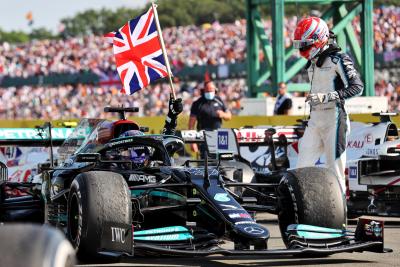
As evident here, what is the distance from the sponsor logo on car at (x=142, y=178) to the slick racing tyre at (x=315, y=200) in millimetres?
1007

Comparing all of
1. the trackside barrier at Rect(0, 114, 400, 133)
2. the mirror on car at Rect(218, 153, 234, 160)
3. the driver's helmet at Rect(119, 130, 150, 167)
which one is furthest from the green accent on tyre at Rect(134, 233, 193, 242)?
the trackside barrier at Rect(0, 114, 400, 133)

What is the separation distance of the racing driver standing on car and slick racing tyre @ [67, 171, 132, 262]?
10.1 ft

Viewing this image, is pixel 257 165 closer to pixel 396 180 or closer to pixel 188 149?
pixel 396 180

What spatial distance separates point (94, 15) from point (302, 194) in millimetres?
113782

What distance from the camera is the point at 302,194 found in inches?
294

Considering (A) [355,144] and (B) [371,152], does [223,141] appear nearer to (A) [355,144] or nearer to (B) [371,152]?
(A) [355,144]

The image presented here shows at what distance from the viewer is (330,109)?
31.6ft

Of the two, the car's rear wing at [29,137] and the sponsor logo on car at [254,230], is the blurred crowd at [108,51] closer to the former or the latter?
the car's rear wing at [29,137]

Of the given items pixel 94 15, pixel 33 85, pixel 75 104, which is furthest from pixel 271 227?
pixel 94 15

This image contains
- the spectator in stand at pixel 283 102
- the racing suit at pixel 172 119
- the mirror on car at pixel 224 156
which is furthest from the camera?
the spectator in stand at pixel 283 102

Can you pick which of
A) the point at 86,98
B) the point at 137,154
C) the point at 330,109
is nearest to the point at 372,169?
the point at 330,109

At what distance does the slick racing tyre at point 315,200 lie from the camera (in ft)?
24.3

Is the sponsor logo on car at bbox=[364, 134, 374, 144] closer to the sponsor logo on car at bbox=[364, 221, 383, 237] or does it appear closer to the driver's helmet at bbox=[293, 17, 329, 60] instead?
the driver's helmet at bbox=[293, 17, 329, 60]

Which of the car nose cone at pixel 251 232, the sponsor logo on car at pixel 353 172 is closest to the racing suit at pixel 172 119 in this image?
the sponsor logo on car at pixel 353 172
